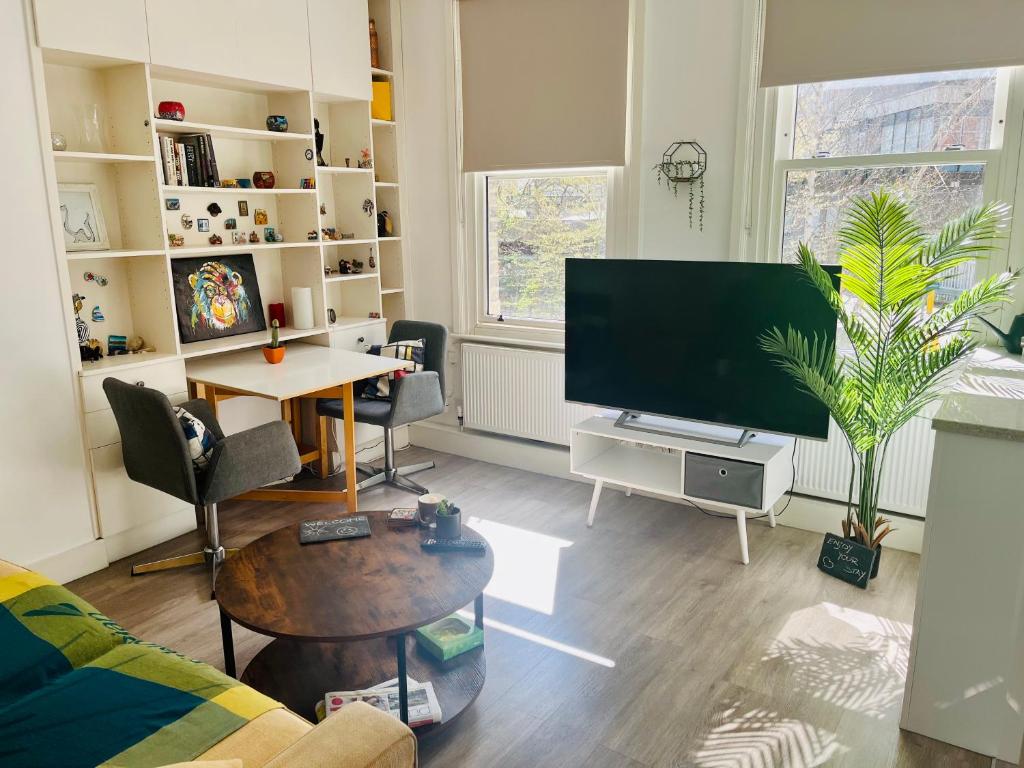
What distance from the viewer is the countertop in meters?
2.10

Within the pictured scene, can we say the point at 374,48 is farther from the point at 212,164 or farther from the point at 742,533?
the point at 742,533

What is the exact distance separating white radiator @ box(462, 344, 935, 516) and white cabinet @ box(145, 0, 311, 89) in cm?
181

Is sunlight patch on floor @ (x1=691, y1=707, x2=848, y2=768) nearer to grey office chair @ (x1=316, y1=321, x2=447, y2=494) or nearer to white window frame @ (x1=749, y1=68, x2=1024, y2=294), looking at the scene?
white window frame @ (x1=749, y1=68, x2=1024, y2=294)

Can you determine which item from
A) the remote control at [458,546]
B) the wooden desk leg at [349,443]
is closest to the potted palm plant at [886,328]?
the remote control at [458,546]

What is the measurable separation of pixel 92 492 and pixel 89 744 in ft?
6.85

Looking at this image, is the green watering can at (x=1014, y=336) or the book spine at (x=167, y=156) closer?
the green watering can at (x=1014, y=336)

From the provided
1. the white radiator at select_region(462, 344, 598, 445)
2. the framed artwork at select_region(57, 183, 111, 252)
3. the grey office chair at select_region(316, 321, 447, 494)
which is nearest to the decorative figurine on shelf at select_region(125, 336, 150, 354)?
the framed artwork at select_region(57, 183, 111, 252)

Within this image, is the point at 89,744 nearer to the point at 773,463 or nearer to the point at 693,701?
the point at 693,701

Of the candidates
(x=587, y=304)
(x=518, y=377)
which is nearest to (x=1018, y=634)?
(x=587, y=304)

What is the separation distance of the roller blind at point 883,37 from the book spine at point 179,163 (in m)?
2.66

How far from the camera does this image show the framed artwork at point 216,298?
3877mm

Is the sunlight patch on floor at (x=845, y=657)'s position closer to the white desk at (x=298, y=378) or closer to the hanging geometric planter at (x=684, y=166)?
the hanging geometric planter at (x=684, y=166)

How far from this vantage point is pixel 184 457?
3.04m

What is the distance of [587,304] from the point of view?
3.75 meters
